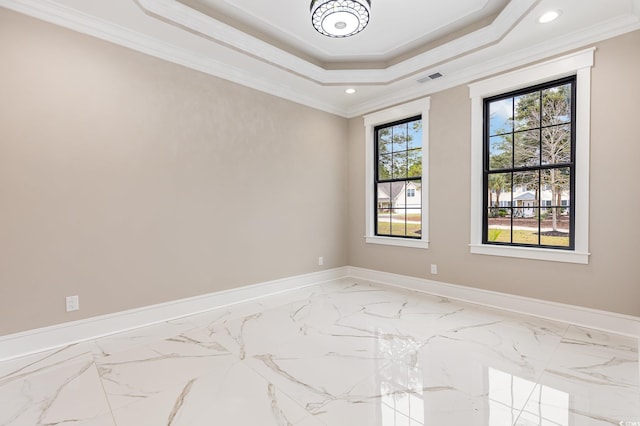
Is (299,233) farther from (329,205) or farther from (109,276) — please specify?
(109,276)

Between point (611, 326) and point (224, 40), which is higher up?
point (224, 40)

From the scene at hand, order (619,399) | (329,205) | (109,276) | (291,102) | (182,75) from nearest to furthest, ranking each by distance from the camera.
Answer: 1. (619,399)
2. (109,276)
3. (182,75)
4. (291,102)
5. (329,205)

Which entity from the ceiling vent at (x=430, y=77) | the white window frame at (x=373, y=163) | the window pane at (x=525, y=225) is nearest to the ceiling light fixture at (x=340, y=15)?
the ceiling vent at (x=430, y=77)

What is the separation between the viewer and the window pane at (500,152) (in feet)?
11.7

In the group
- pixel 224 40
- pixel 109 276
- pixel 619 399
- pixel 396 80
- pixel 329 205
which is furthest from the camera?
pixel 329 205

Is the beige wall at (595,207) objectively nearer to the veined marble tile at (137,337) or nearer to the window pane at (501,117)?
the window pane at (501,117)

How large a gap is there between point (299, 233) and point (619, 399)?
3.54 m

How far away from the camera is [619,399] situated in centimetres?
181

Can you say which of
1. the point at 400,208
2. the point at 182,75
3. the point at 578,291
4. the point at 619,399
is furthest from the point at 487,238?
the point at 182,75

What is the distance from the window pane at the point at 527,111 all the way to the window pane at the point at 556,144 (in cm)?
17

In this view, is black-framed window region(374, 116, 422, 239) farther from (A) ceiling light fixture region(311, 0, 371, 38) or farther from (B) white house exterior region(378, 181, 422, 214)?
(A) ceiling light fixture region(311, 0, 371, 38)

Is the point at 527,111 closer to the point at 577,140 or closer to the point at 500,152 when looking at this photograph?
the point at 500,152

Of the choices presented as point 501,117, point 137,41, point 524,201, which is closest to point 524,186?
point 524,201

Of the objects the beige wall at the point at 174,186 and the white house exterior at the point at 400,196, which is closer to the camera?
the beige wall at the point at 174,186
